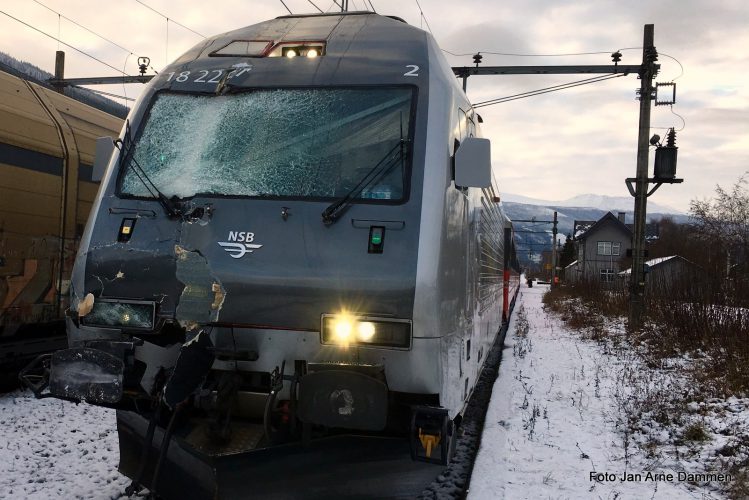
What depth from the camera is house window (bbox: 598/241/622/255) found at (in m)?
66.1

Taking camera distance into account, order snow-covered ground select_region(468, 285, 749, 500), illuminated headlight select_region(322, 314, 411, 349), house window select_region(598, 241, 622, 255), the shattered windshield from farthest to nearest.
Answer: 1. house window select_region(598, 241, 622, 255)
2. snow-covered ground select_region(468, 285, 749, 500)
3. the shattered windshield
4. illuminated headlight select_region(322, 314, 411, 349)

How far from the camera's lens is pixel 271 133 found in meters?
3.84

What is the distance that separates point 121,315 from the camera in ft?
11.6

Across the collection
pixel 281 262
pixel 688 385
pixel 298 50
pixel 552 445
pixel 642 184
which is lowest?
pixel 552 445

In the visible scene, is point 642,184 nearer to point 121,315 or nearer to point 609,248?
point 121,315

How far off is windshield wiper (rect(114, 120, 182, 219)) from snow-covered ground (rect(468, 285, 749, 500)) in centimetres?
296

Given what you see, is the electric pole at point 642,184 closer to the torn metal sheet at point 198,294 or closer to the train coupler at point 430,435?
the train coupler at point 430,435

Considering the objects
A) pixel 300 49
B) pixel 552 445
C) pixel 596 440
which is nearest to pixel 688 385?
pixel 596 440

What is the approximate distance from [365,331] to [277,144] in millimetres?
1387

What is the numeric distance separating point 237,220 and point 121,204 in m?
0.89

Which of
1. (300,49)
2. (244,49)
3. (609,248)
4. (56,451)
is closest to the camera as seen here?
(300,49)

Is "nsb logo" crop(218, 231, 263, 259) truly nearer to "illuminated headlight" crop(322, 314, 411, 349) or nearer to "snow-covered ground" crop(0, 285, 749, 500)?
"illuminated headlight" crop(322, 314, 411, 349)

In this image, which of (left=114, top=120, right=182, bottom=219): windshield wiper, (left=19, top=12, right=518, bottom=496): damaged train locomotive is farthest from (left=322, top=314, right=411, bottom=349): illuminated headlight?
(left=114, top=120, right=182, bottom=219): windshield wiper

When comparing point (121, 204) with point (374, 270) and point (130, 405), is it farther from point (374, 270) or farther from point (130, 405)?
point (374, 270)
